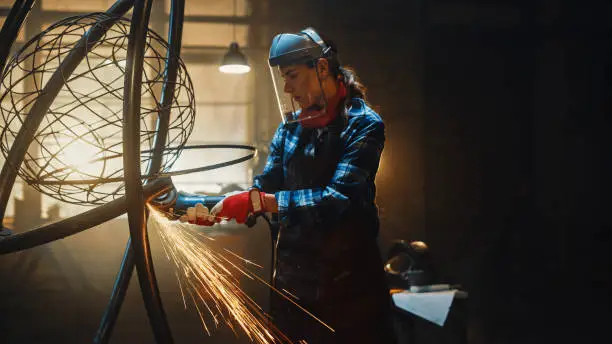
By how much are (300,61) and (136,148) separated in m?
0.85

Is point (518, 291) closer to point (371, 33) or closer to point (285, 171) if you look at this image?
point (371, 33)

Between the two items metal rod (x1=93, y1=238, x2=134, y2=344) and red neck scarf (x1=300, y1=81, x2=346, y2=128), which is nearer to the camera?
metal rod (x1=93, y1=238, x2=134, y2=344)

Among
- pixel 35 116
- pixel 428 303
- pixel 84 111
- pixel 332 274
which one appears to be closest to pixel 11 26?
pixel 35 116

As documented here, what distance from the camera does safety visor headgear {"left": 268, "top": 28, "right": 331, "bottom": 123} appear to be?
1747 mm

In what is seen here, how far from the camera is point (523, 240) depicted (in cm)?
434

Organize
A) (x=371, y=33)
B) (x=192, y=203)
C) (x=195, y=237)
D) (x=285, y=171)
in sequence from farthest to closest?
1. (x=371, y=33)
2. (x=195, y=237)
3. (x=285, y=171)
4. (x=192, y=203)

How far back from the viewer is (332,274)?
5.72 ft

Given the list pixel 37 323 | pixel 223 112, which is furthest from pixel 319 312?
pixel 37 323

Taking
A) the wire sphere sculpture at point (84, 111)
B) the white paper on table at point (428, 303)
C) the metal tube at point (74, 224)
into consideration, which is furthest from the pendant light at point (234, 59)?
the metal tube at point (74, 224)

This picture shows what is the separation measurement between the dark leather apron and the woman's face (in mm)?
105

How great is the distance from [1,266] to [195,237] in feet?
4.17

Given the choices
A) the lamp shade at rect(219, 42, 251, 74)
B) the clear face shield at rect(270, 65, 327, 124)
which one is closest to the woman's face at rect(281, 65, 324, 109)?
the clear face shield at rect(270, 65, 327, 124)

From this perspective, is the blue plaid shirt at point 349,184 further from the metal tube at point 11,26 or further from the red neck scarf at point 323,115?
the metal tube at point 11,26

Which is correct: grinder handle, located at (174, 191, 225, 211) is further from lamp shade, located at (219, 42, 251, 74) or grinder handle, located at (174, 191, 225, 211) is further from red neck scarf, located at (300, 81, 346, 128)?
lamp shade, located at (219, 42, 251, 74)
